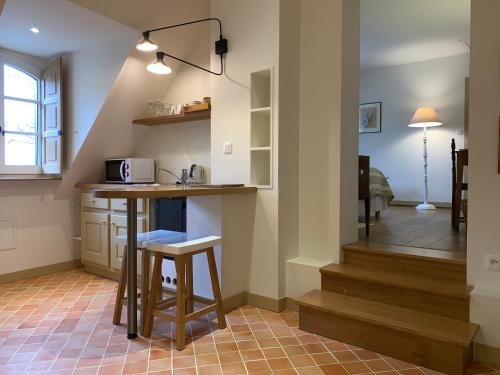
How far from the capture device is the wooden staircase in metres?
2.04

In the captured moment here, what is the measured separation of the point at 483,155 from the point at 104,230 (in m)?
3.42

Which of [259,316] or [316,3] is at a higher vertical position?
[316,3]

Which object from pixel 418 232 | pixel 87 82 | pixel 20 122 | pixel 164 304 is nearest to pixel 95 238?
pixel 20 122

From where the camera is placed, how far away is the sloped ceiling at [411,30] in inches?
169

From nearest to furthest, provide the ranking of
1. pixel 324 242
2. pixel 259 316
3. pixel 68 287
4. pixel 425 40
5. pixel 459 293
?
pixel 459 293, pixel 259 316, pixel 324 242, pixel 68 287, pixel 425 40

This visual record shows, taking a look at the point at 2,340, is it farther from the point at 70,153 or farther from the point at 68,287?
the point at 70,153

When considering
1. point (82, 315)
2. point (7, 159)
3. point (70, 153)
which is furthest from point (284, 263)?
point (7, 159)

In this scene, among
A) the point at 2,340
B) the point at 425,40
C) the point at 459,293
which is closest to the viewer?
the point at 459,293

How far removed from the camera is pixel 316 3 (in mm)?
2959

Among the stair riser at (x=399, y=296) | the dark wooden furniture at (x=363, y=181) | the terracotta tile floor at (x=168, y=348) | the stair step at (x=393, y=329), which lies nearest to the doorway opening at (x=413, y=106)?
the dark wooden furniture at (x=363, y=181)

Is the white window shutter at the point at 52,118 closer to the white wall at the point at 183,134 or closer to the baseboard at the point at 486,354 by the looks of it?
the white wall at the point at 183,134

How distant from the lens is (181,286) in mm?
2250

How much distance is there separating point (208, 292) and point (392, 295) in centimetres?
134

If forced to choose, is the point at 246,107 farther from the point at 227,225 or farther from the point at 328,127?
the point at 227,225
